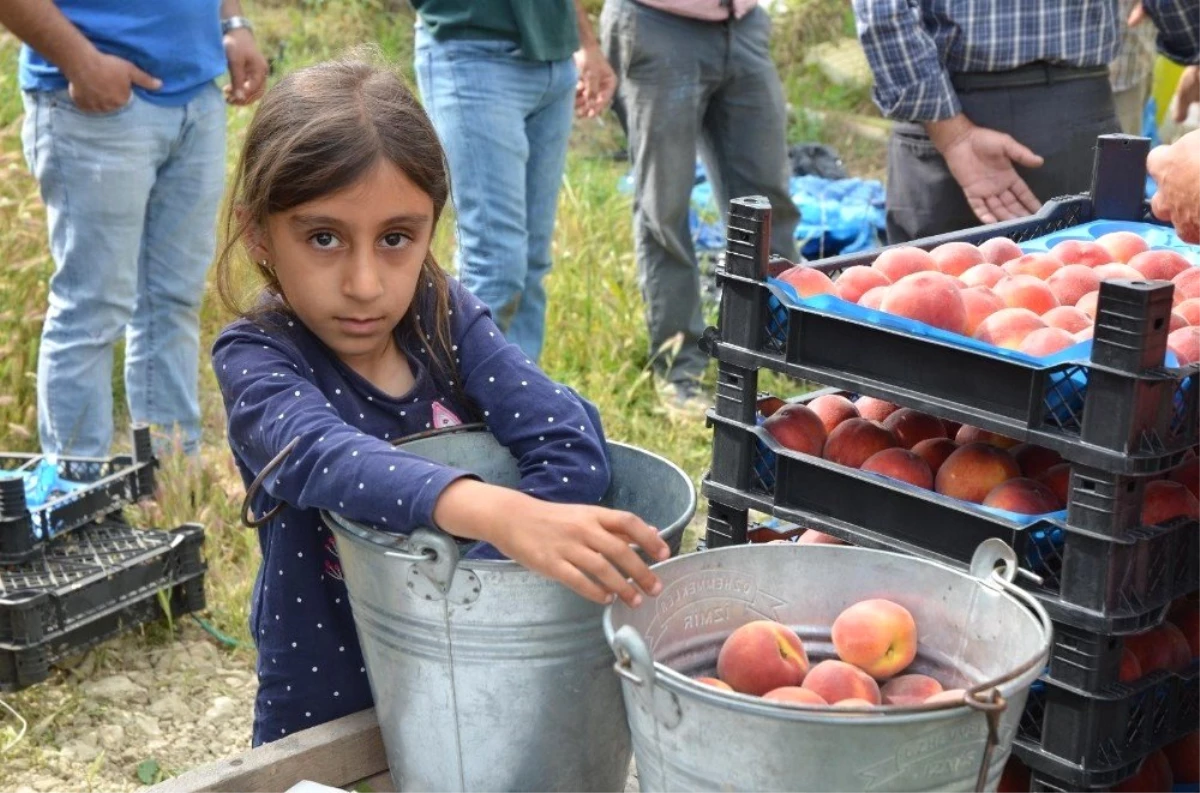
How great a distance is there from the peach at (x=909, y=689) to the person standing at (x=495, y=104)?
2.41 metres

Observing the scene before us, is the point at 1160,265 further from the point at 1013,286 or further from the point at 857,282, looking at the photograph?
the point at 857,282

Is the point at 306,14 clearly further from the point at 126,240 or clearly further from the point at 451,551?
the point at 451,551

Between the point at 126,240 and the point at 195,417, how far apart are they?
25.6 inches

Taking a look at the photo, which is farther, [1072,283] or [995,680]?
[1072,283]

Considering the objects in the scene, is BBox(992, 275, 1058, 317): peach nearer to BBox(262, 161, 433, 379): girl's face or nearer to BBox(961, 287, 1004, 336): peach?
BBox(961, 287, 1004, 336): peach

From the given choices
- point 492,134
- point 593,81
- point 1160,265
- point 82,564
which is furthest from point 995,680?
point 593,81

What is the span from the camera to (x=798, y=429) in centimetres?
197

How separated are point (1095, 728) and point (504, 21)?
8.86 feet

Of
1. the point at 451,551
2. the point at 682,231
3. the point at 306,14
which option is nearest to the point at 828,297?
the point at 451,551

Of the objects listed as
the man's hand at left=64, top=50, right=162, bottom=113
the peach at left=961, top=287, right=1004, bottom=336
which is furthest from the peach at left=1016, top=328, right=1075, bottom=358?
the man's hand at left=64, top=50, right=162, bottom=113

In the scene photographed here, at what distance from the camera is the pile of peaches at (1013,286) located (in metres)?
1.82

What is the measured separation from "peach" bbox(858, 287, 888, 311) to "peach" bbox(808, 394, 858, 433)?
19 cm

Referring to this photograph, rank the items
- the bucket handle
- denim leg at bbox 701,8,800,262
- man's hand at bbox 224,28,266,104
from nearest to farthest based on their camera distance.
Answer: the bucket handle, man's hand at bbox 224,28,266,104, denim leg at bbox 701,8,800,262

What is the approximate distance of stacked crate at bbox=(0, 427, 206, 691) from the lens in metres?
3.02
